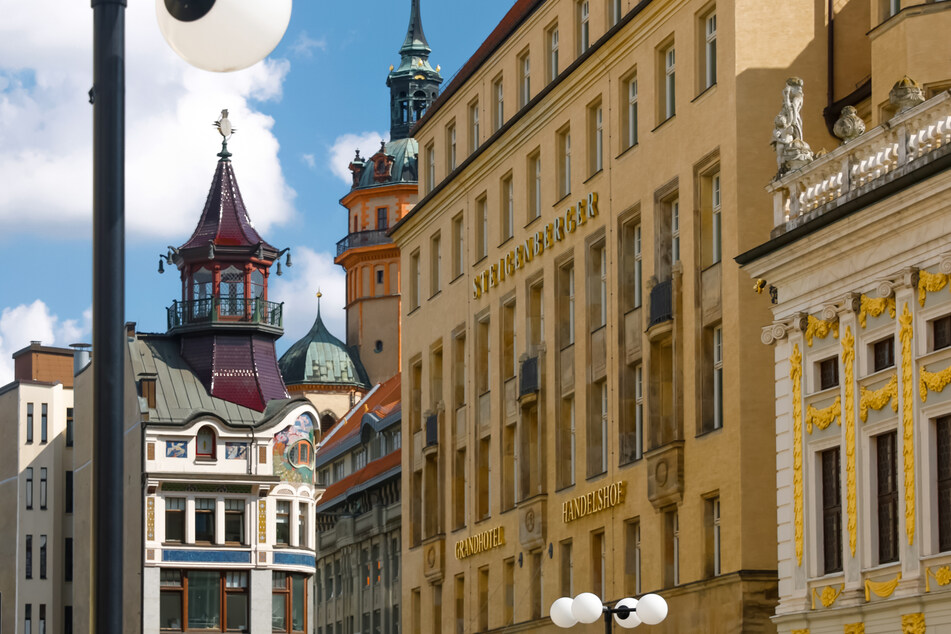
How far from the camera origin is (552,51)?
5812 centimetres

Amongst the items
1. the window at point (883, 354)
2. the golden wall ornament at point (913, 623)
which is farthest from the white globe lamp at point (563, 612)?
the window at point (883, 354)

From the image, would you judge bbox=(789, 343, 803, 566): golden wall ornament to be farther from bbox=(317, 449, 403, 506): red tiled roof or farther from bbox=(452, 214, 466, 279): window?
bbox=(317, 449, 403, 506): red tiled roof

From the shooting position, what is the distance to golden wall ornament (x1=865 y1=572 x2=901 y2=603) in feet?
110

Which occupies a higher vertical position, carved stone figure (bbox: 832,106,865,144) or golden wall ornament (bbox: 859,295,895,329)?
carved stone figure (bbox: 832,106,865,144)

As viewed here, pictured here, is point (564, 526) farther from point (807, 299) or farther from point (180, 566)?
point (180, 566)

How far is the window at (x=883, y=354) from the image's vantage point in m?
34.4

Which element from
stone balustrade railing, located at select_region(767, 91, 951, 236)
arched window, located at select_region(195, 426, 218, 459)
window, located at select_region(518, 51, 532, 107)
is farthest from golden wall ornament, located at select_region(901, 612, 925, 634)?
arched window, located at select_region(195, 426, 218, 459)

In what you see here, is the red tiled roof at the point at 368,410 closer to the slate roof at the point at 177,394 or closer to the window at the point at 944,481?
the slate roof at the point at 177,394

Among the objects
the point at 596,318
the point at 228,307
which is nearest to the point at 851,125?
the point at 596,318

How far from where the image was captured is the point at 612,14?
53375 mm

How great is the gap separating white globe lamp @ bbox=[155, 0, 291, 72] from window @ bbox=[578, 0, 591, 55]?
1791 inches

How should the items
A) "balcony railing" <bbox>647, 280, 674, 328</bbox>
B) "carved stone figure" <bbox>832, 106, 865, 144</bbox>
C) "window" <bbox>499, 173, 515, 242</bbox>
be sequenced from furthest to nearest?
1. "window" <bbox>499, 173, 515, 242</bbox>
2. "balcony railing" <bbox>647, 280, 674, 328</bbox>
3. "carved stone figure" <bbox>832, 106, 865, 144</bbox>

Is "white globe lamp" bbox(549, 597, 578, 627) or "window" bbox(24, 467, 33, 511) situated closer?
"white globe lamp" bbox(549, 597, 578, 627)

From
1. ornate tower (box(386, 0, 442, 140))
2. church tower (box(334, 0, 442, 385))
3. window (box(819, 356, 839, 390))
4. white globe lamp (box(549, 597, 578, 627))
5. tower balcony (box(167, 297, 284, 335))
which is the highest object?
ornate tower (box(386, 0, 442, 140))
